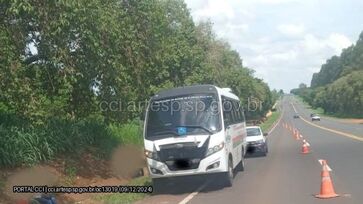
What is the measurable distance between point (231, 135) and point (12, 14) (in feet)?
28.4

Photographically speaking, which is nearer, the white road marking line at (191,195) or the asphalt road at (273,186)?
the asphalt road at (273,186)

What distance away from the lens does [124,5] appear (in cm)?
2033

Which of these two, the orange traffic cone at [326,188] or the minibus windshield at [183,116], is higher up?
the minibus windshield at [183,116]

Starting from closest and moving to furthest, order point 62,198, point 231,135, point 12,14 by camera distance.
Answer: point 12,14, point 62,198, point 231,135

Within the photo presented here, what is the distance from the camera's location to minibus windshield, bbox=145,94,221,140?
15.5m

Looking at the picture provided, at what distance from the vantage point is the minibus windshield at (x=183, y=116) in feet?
50.8

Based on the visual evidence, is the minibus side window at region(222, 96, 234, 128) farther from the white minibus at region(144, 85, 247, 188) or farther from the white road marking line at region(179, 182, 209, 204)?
the white road marking line at region(179, 182, 209, 204)

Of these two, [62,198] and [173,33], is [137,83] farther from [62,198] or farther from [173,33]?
[173,33]

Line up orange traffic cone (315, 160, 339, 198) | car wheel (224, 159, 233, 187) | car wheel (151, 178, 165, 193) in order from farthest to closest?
car wheel (151, 178, 165, 193), car wheel (224, 159, 233, 187), orange traffic cone (315, 160, 339, 198)

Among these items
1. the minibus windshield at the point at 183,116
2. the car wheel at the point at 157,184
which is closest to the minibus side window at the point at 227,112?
the minibus windshield at the point at 183,116

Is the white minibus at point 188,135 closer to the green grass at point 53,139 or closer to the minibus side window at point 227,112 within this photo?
the minibus side window at point 227,112

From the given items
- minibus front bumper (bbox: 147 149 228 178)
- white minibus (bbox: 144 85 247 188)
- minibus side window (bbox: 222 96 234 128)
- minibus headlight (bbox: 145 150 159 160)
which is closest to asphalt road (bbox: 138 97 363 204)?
minibus front bumper (bbox: 147 149 228 178)

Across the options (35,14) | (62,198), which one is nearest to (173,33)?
(62,198)

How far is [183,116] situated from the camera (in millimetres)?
15867
